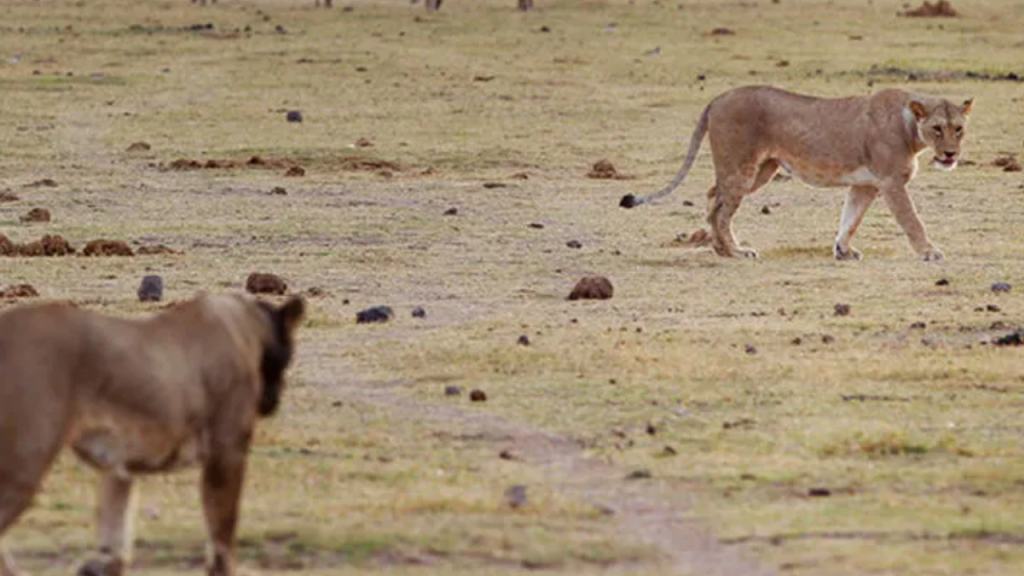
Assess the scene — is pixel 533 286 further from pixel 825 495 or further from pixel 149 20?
pixel 149 20

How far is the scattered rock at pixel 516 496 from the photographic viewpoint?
335 inches

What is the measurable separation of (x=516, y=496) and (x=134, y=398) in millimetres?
2489

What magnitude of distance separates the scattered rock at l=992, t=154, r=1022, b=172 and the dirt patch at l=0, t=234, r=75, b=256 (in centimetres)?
1182

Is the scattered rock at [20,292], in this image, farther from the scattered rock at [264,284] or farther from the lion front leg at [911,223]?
the lion front leg at [911,223]

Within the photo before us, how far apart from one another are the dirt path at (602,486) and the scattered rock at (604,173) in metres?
13.4

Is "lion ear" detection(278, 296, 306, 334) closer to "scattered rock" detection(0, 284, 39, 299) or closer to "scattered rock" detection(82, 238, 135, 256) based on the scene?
"scattered rock" detection(0, 284, 39, 299)

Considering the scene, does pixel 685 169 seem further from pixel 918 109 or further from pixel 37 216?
pixel 37 216

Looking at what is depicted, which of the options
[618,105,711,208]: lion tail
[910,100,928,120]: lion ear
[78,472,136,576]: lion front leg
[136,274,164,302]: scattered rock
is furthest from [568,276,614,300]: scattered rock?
[78,472,136,576]: lion front leg

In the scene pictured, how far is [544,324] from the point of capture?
45.4 ft

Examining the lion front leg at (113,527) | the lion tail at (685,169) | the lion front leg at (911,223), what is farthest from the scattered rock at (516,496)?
the lion tail at (685,169)

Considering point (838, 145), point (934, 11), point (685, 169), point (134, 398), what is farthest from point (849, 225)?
point (934, 11)

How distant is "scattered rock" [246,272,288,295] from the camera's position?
1494 centimetres

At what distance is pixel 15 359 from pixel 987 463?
4971 millimetres

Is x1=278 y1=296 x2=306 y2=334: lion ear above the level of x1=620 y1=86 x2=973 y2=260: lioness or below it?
above
